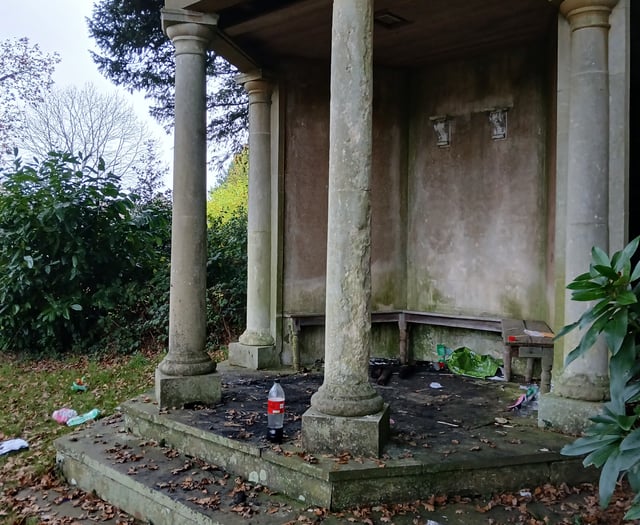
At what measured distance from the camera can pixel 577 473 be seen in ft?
13.4

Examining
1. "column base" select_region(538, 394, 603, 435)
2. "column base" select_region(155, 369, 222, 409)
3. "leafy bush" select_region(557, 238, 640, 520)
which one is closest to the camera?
"leafy bush" select_region(557, 238, 640, 520)

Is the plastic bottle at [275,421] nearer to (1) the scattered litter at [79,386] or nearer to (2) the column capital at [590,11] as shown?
(2) the column capital at [590,11]

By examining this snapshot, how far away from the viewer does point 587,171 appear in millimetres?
4516

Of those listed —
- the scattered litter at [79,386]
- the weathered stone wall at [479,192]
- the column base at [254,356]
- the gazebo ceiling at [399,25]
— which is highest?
the gazebo ceiling at [399,25]

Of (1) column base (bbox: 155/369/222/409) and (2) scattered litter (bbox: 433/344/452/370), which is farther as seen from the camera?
(2) scattered litter (bbox: 433/344/452/370)

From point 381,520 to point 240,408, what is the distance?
2077mm

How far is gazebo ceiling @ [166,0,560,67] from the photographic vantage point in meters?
5.72

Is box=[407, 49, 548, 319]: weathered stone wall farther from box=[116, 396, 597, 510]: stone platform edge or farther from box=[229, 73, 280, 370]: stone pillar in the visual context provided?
box=[116, 396, 597, 510]: stone platform edge

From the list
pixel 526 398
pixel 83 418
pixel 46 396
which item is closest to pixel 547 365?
pixel 526 398

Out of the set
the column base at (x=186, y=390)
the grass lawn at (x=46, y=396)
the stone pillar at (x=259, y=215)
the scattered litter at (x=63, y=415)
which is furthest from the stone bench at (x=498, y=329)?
the scattered litter at (x=63, y=415)

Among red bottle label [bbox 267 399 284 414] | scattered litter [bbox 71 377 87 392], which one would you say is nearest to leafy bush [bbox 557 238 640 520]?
red bottle label [bbox 267 399 284 414]

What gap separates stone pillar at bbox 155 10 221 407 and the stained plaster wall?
6.99ft

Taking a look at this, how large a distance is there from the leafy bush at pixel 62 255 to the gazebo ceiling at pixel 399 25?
14.4 ft

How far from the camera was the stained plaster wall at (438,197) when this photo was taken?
6940 millimetres
